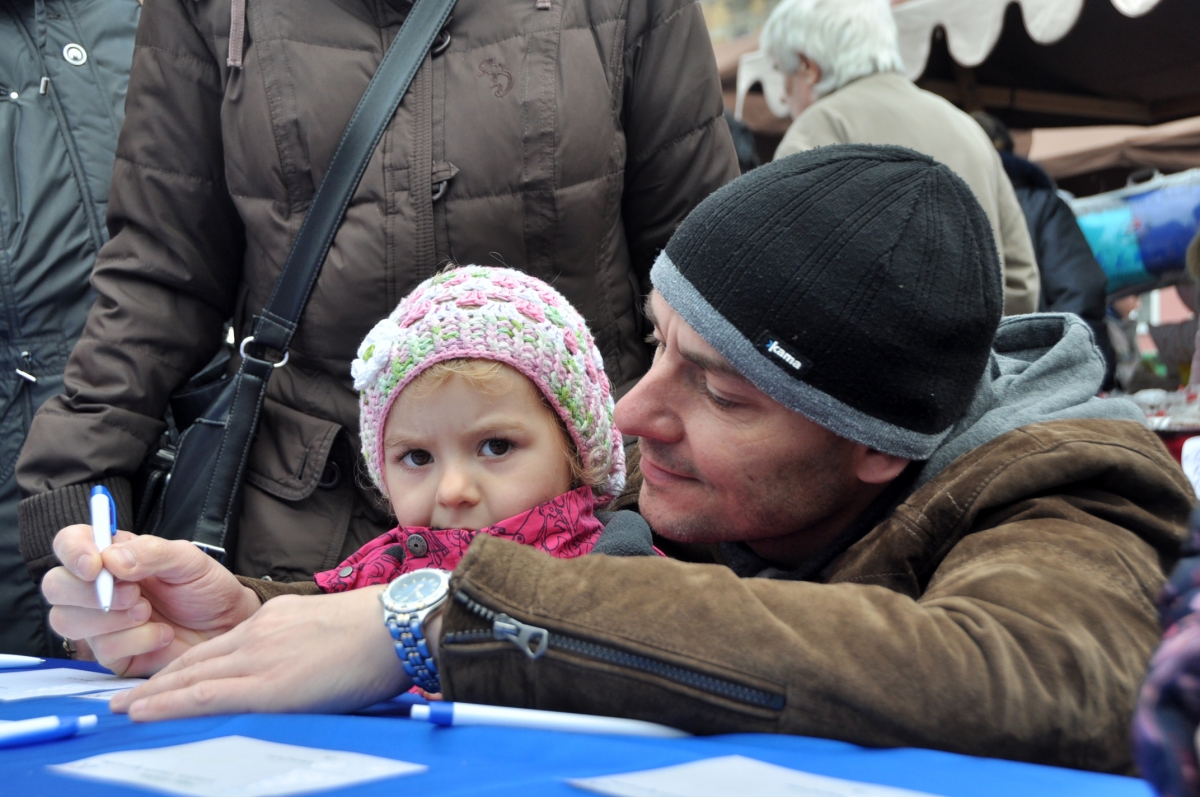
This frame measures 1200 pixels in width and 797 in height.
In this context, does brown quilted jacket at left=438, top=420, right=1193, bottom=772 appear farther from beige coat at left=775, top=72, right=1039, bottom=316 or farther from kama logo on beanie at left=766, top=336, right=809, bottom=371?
beige coat at left=775, top=72, right=1039, bottom=316

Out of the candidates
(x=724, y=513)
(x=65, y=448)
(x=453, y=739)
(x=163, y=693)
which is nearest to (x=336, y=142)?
(x=65, y=448)

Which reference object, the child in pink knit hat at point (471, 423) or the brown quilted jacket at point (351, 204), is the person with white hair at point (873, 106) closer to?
the brown quilted jacket at point (351, 204)

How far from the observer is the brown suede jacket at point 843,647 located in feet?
3.59

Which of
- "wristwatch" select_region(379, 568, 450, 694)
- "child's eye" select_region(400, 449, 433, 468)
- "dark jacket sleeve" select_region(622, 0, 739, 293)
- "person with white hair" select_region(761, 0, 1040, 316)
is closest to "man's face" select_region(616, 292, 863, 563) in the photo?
"child's eye" select_region(400, 449, 433, 468)

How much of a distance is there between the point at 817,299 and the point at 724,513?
39cm

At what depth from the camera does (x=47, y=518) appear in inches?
86.5

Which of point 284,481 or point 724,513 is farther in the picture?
point 284,481

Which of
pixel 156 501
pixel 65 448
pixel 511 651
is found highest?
pixel 511 651

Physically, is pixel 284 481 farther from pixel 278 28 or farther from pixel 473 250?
pixel 278 28

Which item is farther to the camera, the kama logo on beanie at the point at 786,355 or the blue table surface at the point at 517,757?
the kama logo on beanie at the point at 786,355

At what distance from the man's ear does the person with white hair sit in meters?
1.76

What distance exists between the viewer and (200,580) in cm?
166

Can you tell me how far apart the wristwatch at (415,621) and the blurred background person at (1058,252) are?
4144 mm

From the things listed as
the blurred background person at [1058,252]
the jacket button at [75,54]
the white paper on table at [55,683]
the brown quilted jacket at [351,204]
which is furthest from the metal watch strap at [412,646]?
the blurred background person at [1058,252]
